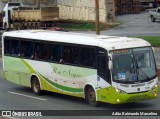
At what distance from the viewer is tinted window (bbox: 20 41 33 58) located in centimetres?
2294

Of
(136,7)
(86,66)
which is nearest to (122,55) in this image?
(86,66)

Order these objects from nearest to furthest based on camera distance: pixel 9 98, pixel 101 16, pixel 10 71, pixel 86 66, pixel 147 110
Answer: pixel 147 110
pixel 86 66
pixel 9 98
pixel 10 71
pixel 101 16

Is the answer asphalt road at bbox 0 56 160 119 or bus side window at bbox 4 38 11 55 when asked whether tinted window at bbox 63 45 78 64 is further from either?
bus side window at bbox 4 38 11 55

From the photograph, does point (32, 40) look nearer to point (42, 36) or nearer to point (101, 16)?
point (42, 36)

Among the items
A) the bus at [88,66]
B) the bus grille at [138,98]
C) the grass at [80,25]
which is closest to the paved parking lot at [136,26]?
the grass at [80,25]

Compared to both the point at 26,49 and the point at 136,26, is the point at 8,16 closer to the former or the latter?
the point at 136,26

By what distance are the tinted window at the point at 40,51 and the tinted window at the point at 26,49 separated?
345 millimetres

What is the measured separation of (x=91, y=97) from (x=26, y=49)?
5039mm

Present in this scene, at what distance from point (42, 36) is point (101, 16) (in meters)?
39.4

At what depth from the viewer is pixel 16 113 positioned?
60.0 ft

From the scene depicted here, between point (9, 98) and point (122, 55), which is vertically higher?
point (122, 55)

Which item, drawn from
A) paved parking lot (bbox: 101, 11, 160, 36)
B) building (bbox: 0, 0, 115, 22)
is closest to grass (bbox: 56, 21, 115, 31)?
building (bbox: 0, 0, 115, 22)

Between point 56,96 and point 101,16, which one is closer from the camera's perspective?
point 56,96

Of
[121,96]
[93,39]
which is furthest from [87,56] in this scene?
[121,96]
